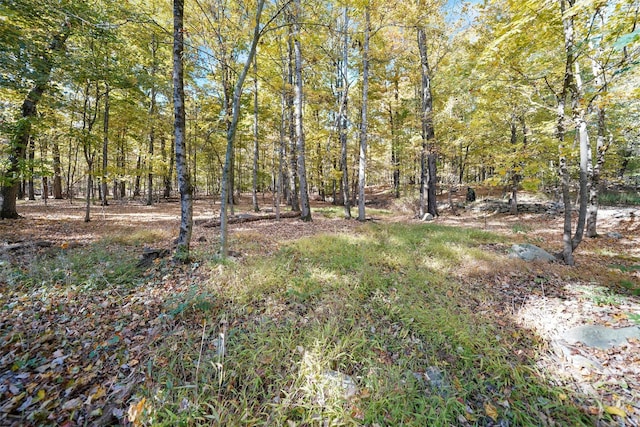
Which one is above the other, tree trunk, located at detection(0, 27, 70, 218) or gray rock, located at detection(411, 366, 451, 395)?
tree trunk, located at detection(0, 27, 70, 218)

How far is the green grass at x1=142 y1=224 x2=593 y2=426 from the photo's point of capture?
7.40 feet

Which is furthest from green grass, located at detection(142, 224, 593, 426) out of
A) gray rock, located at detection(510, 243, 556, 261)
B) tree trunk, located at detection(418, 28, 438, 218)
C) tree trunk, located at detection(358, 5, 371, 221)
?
tree trunk, located at detection(418, 28, 438, 218)

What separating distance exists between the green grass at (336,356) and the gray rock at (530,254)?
104 inches

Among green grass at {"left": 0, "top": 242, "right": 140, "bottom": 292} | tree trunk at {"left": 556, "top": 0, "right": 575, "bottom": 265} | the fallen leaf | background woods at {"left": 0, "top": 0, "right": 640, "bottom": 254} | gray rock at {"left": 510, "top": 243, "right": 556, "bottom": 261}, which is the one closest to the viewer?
the fallen leaf

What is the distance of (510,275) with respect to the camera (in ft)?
15.8

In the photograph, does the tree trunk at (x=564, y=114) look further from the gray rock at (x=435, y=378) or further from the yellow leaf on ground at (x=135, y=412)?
the yellow leaf on ground at (x=135, y=412)

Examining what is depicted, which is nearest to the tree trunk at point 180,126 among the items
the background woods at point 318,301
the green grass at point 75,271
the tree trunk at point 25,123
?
the background woods at point 318,301

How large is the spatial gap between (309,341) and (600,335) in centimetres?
361

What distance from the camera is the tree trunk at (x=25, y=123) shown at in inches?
238

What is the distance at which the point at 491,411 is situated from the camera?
2297 millimetres

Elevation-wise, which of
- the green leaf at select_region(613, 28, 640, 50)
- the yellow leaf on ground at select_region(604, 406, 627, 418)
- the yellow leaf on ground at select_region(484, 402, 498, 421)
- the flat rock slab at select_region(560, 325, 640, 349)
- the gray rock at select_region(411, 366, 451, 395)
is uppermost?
the green leaf at select_region(613, 28, 640, 50)

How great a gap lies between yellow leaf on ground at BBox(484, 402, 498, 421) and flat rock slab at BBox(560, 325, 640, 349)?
5.13 ft

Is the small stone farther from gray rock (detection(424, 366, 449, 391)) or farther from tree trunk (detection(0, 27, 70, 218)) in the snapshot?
tree trunk (detection(0, 27, 70, 218))

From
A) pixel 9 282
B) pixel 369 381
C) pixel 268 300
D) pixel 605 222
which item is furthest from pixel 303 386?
pixel 605 222
